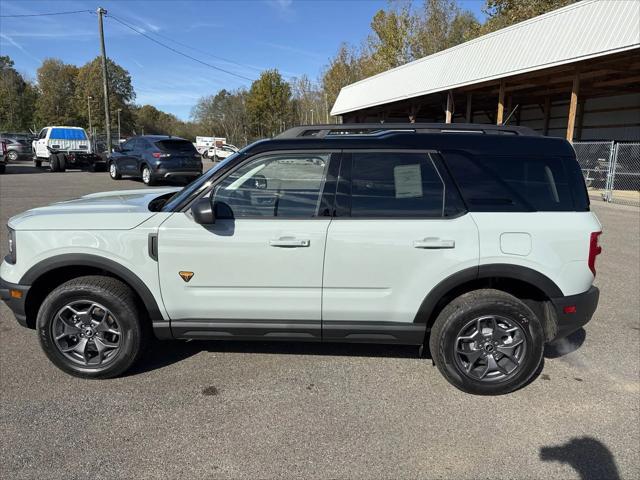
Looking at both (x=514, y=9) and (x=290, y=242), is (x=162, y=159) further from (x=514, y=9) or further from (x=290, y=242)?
(x=514, y=9)

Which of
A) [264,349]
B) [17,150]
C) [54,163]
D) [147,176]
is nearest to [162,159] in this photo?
[147,176]

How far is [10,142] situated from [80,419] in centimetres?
3448

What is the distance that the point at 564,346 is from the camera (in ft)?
13.2

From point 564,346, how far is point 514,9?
3156cm

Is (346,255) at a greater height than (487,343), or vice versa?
(346,255)

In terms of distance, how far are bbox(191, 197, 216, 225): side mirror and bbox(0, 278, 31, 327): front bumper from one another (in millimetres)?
1402

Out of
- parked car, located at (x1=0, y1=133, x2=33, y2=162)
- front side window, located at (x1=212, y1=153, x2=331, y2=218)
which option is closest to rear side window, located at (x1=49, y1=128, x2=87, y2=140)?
parked car, located at (x1=0, y1=133, x2=33, y2=162)

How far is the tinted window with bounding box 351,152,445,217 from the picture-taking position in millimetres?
3184

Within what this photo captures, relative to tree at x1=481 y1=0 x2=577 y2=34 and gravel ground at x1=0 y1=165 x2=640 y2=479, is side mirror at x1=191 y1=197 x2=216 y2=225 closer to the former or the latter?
gravel ground at x1=0 y1=165 x2=640 y2=479

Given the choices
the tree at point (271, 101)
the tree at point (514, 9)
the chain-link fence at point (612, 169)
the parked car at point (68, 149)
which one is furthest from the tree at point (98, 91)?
the chain-link fence at point (612, 169)

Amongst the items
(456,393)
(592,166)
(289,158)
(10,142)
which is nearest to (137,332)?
(289,158)

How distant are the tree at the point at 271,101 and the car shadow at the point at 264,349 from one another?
4553cm

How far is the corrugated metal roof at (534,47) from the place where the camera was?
43.1 ft

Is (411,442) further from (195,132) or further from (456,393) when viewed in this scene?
(195,132)
